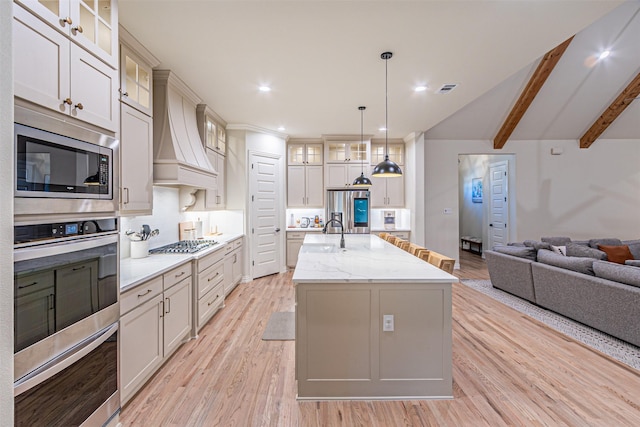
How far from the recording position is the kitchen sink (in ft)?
10.3

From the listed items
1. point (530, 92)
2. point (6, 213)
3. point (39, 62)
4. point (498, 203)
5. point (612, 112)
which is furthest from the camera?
point (498, 203)

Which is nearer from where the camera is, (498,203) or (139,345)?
(139,345)

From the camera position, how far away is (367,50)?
2.59 m

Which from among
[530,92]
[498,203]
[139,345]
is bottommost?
[139,345]

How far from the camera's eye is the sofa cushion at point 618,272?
104 inches

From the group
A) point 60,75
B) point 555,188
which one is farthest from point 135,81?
point 555,188

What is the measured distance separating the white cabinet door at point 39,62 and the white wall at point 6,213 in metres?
0.21

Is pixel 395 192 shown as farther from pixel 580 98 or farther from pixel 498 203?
pixel 580 98

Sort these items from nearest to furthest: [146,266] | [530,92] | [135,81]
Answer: [146,266] → [135,81] → [530,92]

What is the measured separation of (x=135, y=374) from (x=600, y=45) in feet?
23.1

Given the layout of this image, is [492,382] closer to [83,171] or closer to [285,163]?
[83,171]

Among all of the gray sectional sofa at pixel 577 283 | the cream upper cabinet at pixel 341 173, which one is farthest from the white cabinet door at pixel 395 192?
the gray sectional sofa at pixel 577 283

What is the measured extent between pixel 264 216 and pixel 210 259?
1.98 meters

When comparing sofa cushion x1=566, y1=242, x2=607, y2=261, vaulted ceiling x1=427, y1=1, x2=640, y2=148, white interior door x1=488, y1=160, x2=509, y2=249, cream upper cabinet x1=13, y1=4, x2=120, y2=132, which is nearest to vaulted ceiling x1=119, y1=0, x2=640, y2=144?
vaulted ceiling x1=427, y1=1, x2=640, y2=148
